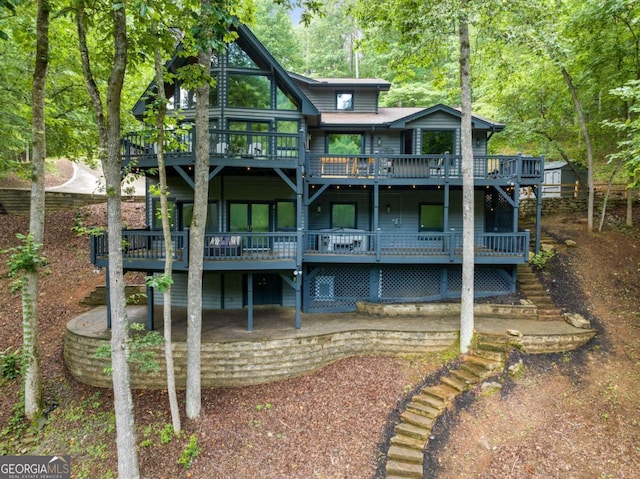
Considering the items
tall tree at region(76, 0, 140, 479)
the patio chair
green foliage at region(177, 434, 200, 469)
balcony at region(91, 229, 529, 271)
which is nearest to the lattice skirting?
balcony at region(91, 229, 529, 271)

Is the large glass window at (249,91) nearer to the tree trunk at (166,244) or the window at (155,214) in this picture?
the window at (155,214)

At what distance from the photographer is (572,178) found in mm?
22812

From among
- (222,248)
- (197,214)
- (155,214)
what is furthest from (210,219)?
(197,214)

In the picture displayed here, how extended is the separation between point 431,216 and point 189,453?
12.2 meters

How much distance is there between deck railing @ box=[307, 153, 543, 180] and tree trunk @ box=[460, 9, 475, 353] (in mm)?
2727

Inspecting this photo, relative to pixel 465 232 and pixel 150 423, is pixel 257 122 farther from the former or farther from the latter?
pixel 150 423

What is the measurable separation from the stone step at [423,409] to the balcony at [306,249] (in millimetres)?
5001

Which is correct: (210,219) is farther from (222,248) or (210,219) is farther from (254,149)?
(254,149)

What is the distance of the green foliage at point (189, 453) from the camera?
275 inches

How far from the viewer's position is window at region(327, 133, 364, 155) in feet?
47.5

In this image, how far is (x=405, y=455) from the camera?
22.8ft

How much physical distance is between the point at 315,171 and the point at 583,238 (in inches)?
504

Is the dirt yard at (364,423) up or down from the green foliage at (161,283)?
down

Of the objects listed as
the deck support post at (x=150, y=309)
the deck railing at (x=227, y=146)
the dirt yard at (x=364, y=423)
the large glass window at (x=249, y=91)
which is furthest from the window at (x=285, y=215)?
the dirt yard at (x=364, y=423)
